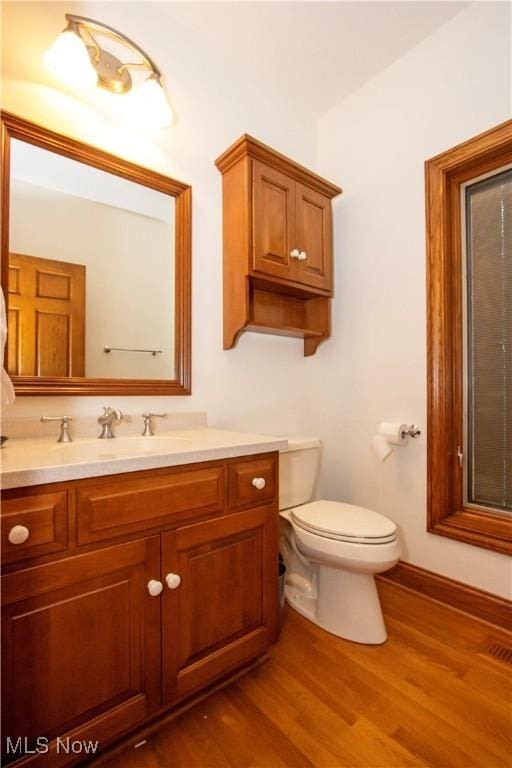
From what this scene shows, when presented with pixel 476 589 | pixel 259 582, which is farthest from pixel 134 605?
pixel 476 589

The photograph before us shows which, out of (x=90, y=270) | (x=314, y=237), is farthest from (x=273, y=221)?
(x=90, y=270)

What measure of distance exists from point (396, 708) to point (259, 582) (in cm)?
56

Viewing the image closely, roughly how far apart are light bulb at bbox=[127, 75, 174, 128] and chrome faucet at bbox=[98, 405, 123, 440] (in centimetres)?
123

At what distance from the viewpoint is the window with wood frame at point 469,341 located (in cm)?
163

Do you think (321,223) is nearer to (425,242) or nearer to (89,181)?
(425,242)

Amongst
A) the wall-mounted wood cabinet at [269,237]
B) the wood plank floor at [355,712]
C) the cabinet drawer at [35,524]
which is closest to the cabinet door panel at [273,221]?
the wall-mounted wood cabinet at [269,237]

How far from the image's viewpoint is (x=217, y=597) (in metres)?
1.12

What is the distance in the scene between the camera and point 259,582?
1.23 m

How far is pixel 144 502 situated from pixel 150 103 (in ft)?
5.21

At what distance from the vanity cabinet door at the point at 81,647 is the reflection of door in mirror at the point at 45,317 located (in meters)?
0.75

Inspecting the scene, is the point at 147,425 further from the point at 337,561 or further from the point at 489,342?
the point at 489,342

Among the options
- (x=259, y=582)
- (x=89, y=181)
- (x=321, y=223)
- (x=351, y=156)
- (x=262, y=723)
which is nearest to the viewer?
(x=262, y=723)

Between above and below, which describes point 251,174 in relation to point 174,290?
above

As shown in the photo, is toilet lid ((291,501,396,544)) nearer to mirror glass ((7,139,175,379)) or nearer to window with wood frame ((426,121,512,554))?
window with wood frame ((426,121,512,554))
